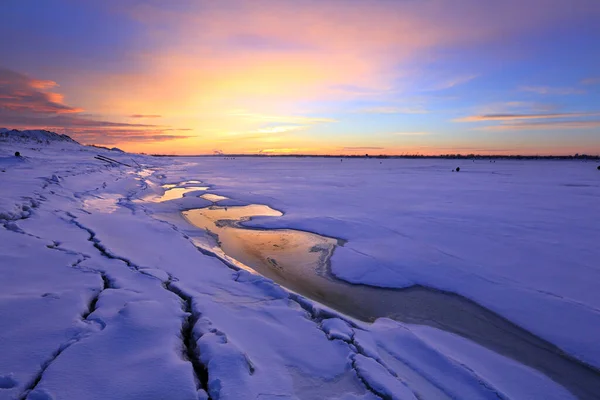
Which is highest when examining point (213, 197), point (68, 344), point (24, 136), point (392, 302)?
point (24, 136)

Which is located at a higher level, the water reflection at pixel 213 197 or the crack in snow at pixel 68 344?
the crack in snow at pixel 68 344

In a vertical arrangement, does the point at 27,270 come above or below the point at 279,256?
above

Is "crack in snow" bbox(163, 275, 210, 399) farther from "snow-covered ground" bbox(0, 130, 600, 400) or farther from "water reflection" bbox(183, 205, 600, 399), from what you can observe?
"water reflection" bbox(183, 205, 600, 399)

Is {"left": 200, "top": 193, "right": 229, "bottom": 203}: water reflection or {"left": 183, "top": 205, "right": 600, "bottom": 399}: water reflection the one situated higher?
{"left": 200, "top": 193, "right": 229, "bottom": 203}: water reflection

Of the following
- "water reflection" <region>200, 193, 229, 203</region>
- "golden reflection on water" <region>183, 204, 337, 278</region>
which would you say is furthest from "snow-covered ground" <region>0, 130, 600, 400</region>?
"water reflection" <region>200, 193, 229, 203</region>

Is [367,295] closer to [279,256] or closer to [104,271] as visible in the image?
[279,256]

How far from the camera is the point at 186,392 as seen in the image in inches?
87.0

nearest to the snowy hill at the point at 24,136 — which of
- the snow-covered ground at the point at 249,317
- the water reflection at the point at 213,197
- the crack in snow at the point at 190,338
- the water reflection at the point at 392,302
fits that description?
the water reflection at the point at 213,197

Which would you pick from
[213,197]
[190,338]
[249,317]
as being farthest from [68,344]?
[213,197]

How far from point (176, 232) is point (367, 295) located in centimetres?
443

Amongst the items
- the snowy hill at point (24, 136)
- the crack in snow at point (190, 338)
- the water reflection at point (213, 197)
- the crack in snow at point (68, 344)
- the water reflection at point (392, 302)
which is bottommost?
the water reflection at point (392, 302)

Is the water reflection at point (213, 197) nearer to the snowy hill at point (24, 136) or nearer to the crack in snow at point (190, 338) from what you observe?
the crack in snow at point (190, 338)

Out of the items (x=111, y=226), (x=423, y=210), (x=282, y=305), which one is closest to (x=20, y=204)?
A: (x=111, y=226)

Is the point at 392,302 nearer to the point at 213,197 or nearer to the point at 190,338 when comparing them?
the point at 190,338
